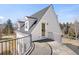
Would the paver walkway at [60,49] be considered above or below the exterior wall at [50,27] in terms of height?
below

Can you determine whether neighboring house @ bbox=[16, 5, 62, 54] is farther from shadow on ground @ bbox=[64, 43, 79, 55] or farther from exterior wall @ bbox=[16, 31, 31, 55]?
shadow on ground @ bbox=[64, 43, 79, 55]

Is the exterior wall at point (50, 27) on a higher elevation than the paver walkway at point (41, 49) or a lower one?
higher

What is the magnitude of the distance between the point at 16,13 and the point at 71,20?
630 millimetres

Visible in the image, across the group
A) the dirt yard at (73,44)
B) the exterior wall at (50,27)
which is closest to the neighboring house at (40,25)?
the exterior wall at (50,27)

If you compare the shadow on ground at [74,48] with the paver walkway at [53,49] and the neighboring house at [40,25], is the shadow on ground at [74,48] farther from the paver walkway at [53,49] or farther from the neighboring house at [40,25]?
the neighboring house at [40,25]

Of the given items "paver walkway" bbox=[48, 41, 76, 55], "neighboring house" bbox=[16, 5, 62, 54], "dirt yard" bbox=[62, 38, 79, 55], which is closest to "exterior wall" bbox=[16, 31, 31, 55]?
"neighboring house" bbox=[16, 5, 62, 54]

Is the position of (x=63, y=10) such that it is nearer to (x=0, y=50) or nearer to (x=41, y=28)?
(x=41, y=28)

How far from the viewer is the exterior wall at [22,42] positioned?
2676mm

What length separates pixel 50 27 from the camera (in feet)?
8.86

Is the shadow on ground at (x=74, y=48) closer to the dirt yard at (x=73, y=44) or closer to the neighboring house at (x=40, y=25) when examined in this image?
the dirt yard at (x=73, y=44)

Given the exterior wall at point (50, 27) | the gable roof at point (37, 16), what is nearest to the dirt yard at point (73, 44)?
the exterior wall at point (50, 27)

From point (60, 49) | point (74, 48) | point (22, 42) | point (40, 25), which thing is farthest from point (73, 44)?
point (22, 42)
